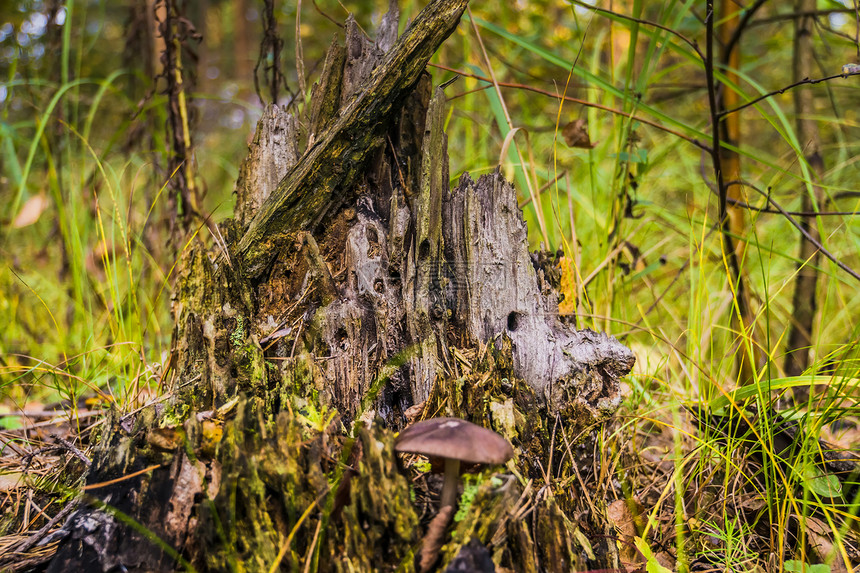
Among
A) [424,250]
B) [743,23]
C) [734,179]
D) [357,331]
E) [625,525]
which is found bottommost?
[625,525]

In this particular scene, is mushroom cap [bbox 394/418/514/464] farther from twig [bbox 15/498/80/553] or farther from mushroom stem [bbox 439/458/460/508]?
twig [bbox 15/498/80/553]

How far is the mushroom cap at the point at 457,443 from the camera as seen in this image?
3.11 ft

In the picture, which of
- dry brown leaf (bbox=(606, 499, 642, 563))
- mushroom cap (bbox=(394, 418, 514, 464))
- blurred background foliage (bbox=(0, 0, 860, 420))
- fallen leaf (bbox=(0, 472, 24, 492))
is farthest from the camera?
blurred background foliage (bbox=(0, 0, 860, 420))

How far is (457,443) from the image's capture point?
0.96 meters

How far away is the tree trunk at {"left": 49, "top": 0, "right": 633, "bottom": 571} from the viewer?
3.80ft

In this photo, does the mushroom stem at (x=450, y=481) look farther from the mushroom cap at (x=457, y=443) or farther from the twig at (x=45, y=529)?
the twig at (x=45, y=529)

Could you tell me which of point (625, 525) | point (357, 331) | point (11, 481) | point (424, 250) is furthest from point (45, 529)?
point (625, 525)

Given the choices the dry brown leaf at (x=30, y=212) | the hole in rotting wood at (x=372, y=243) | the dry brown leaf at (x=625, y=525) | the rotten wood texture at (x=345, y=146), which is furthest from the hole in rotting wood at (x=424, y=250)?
the dry brown leaf at (x=30, y=212)

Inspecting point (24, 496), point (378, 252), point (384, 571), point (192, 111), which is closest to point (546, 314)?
point (378, 252)

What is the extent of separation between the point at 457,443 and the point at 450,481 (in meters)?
0.16

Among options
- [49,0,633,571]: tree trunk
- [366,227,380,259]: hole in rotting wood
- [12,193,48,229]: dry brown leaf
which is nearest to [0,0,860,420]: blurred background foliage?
[12,193,48,229]: dry brown leaf

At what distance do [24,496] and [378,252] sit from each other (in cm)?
117

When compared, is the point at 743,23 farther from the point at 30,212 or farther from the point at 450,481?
the point at 30,212

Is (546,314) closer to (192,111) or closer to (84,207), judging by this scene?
(192,111)
